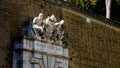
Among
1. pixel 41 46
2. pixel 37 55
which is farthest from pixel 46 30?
pixel 37 55

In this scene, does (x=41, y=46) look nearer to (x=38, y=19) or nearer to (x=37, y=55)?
(x=37, y=55)

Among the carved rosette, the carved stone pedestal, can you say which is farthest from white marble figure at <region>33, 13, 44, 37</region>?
the carved stone pedestal

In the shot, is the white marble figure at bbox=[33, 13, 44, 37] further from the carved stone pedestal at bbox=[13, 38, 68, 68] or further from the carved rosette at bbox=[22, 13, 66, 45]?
the carved stone pedestal at bbox=[13, 38, 68, 68]

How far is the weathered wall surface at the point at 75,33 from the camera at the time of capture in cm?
1180

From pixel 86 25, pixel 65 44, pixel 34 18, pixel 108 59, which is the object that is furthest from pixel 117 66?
pixel 34 18

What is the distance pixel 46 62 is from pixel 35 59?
470 mm

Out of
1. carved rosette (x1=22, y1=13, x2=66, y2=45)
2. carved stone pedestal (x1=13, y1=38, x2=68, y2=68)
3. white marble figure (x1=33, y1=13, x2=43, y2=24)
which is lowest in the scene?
carved stone pedestal (x1=13, y1=38, x2=68, y2=68)

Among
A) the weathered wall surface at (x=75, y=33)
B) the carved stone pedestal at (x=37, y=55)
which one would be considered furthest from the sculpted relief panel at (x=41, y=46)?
the weathered wall surface at (x=75, y=33)

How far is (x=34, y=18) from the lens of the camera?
1241cm

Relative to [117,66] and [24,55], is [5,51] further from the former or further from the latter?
[117,66]

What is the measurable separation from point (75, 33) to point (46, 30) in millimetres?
2615

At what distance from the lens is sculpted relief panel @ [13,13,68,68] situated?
11766 mm

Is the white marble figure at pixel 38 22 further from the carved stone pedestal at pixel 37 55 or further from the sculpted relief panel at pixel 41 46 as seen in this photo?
the carved stone pedestal at pixel 37 55

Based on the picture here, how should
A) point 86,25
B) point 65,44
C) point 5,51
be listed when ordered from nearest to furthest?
1. point 5,51
2. point 65,44
3. point 86,25
